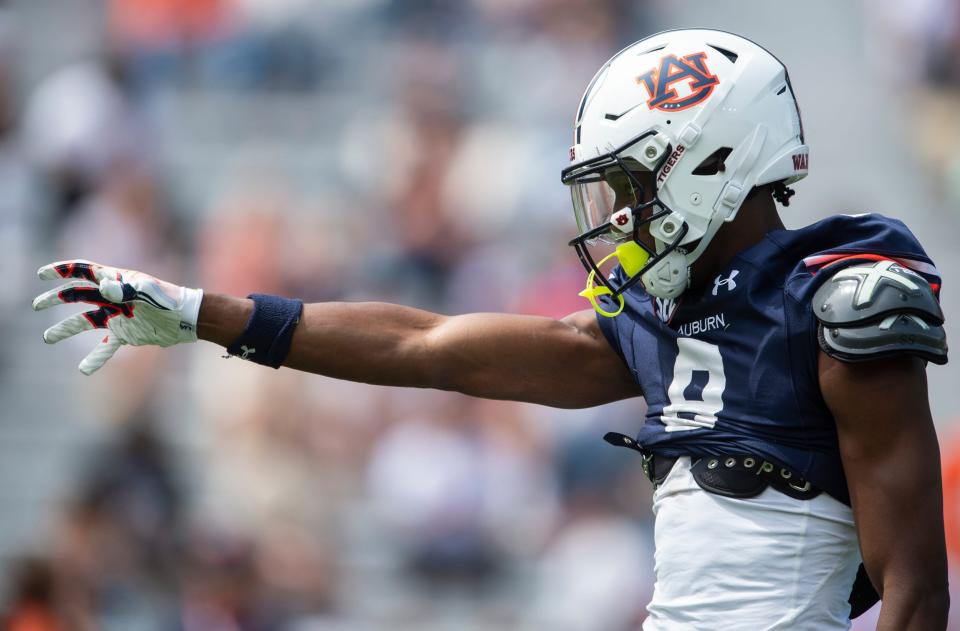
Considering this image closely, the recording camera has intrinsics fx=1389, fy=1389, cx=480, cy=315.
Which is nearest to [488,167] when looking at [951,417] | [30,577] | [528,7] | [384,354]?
[528,7]

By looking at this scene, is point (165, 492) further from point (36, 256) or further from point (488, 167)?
point (488, 167)

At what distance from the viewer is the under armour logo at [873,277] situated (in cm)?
275

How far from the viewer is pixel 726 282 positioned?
3102mm

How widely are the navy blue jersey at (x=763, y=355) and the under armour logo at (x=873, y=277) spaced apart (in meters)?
0.07

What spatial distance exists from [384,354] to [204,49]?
7148mm

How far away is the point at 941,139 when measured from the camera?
33.6ft

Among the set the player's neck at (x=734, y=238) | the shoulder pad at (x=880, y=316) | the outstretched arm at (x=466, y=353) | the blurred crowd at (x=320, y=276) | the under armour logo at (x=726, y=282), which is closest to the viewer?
the shoulder pad at (x=880, y=316)

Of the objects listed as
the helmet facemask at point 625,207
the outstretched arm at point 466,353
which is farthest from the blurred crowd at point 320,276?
the helmet facemask at point 625,207

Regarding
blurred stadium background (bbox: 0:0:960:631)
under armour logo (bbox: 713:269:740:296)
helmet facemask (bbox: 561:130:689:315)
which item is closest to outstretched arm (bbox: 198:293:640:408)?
helmet facemask (bbox: 561:130:689:315)

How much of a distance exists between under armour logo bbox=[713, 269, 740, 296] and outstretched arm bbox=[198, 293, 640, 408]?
→ 1.53ft

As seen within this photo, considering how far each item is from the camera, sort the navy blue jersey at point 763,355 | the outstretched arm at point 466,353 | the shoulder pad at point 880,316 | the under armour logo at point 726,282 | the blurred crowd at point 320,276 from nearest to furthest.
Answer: the shoulder pad at point 880,316, the navy blue jersey at point 763,355, the under armour logo at point 726,282, the outstretched arm at point 466,353, the blurred crowd at point 320,276

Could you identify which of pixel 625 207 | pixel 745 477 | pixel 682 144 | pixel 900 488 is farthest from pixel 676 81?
pixel 900 488

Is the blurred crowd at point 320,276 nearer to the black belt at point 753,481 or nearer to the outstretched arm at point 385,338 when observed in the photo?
the outstretched arm at point 385,338

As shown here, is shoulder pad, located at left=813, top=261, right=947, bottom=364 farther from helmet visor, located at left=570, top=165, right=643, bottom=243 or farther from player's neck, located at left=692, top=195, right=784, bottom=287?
helmet visor, located at left=570, top=165, right=643, bottom=243
